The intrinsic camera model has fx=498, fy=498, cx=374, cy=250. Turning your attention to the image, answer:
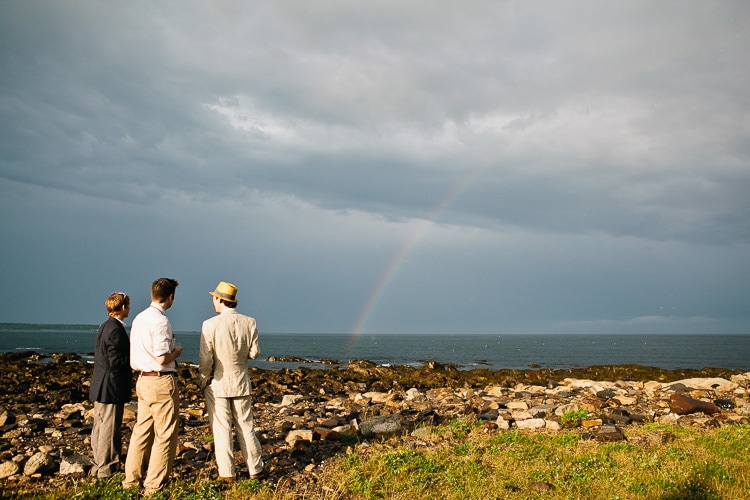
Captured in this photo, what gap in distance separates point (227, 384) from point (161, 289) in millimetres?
1575

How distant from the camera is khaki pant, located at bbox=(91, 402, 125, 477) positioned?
705 centimetres

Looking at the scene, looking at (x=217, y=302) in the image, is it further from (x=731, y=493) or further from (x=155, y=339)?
(x=731, y=493)

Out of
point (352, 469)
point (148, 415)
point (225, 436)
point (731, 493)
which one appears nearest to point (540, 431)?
point (731, 493)

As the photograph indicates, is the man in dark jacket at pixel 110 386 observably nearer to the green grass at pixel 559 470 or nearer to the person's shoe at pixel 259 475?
the person's shoe at pixel 259 475

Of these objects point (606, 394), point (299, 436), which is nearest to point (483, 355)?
point (606, 394)

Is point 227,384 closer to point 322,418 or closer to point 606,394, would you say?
point 322,418

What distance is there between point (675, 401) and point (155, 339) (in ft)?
42.4

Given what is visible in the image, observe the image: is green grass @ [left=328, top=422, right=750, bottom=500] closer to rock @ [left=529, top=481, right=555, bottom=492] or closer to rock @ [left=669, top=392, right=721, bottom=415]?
rock @ [left=529, top=481, right=555, bottom=492]

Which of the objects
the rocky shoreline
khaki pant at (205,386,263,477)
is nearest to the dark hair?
khaki pant at (205,386,263,477)

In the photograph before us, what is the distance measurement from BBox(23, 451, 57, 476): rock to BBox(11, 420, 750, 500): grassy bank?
0.75m

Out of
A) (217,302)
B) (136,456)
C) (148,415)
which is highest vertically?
(217,302)

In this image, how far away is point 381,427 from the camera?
1004cm

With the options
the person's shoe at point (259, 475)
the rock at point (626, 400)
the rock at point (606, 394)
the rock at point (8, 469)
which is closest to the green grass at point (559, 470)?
the person's shoe at point (259, 475)

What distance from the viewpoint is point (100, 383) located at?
277 inches
